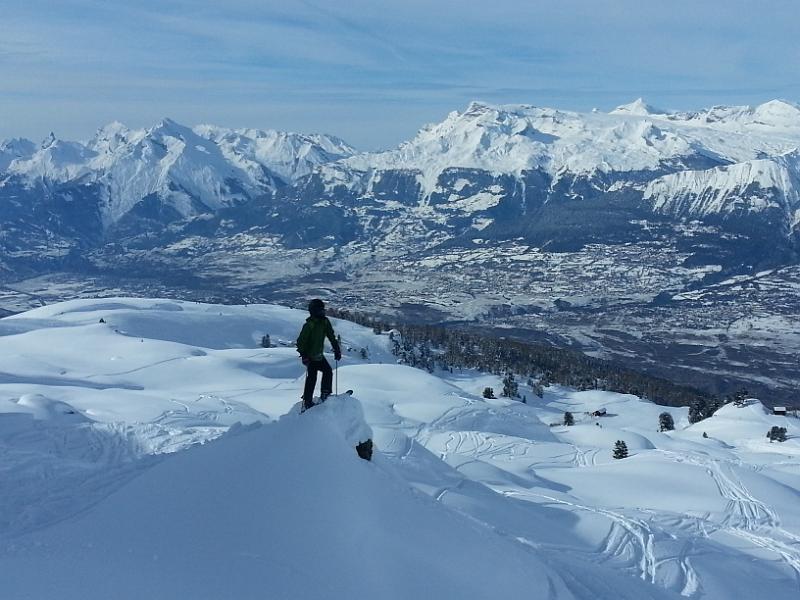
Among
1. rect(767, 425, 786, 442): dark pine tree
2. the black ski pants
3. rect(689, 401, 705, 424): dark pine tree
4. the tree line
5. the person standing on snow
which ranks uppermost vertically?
the person standing on snow

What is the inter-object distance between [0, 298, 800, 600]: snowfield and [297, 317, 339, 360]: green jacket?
1.25 meters

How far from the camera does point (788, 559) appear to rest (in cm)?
2044

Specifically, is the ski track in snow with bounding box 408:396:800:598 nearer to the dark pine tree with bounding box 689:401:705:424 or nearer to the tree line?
the dark pine tree with bounding box 689:401:705:424

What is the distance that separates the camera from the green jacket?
52.0 feet

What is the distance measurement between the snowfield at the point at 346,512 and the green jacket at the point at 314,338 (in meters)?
1.25

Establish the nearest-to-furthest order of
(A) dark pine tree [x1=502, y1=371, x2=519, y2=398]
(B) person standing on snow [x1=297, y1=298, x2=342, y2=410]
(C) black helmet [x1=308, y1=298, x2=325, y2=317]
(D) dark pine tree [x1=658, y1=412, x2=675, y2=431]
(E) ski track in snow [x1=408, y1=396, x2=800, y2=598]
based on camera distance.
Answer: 1. (C) black helmet [x1=308, y1=298, x2=325, y2=317]
2. (B) person standing on snow [x1=297, y1=298, x2=342, y2=410]
3. (E) ski track in snow [x1=408, y1=396, x2=800, y2=598]
4. (D) dark pine tree [x1=658, y1=412, x2=675, y2=431]
5. (A) dark pine tree [x1=502, y1=371, x2=519, y2=398]

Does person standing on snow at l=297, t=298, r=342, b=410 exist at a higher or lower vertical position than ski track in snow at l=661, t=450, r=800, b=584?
higher

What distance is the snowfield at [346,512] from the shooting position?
32.9 ft

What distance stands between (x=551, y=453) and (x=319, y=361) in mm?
28457

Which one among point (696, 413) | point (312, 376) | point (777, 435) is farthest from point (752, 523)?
point (696, 413)

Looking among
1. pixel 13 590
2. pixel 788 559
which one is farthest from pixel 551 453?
pixel 13 590

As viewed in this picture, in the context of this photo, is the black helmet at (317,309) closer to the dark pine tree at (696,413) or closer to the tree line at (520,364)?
the dark pine tree at (696,413)

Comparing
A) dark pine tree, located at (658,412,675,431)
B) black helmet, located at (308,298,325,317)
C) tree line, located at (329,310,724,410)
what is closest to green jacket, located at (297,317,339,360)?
black helmet, located at (308,298,325,317)

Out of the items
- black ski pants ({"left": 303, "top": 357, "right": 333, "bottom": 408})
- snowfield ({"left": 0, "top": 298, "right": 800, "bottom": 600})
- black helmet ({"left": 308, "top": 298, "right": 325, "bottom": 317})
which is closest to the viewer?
snowfield ({"left": 0, "top": 298, "right": 800, "bottom": 600})
